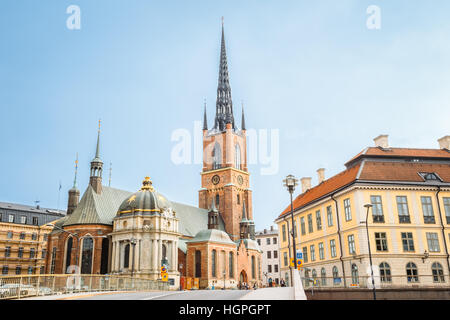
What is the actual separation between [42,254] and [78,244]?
96.6 feet

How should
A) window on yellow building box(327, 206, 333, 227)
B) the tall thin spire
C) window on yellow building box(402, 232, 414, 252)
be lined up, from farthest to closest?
1. the tall thin spire
2. window on yellow building box(327, 206, 333, 227)
3. window on yellow building box(402, 232, 414, 252)

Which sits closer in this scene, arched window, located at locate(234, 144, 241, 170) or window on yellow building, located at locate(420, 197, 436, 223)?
window on yellow building, located at locate(420, 197, 436, 223)

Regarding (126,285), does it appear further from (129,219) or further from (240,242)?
(240,242)

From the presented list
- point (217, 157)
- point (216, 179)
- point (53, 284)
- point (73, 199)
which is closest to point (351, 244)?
point (53, 284)

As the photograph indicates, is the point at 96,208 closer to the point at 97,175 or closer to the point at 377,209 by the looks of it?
the point at 97,175

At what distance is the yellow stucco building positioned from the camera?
113ft

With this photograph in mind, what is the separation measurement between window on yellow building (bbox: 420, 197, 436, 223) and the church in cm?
2758

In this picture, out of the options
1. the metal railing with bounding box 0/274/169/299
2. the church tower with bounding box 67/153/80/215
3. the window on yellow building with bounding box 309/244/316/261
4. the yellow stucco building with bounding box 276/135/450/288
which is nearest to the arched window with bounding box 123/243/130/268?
the church tower with bounding box 67/153/80/215

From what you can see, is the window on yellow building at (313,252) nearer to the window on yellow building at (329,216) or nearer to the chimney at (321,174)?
the window on yellow building at (329,216)

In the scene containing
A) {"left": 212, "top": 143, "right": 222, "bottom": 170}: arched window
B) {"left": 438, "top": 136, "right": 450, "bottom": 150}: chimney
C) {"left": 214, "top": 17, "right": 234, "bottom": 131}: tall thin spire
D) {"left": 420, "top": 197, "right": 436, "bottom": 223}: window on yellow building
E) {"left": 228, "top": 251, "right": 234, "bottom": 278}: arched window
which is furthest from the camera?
{"left": 214, "top": 17, "right": 234, "bottom": 131}: tall thin spire

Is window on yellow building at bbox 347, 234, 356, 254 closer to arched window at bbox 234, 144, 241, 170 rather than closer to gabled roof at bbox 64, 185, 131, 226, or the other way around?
gabled roof at bbox 64, 185, 131, 226
